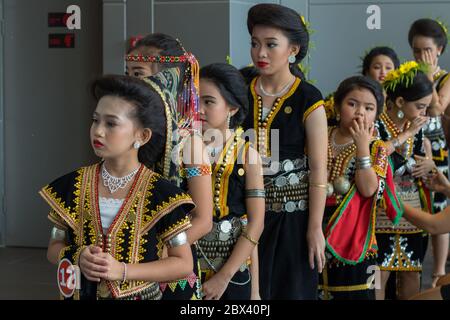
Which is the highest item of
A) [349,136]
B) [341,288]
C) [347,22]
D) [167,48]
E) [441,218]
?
[347,22]

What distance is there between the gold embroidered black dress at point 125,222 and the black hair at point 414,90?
2389mm

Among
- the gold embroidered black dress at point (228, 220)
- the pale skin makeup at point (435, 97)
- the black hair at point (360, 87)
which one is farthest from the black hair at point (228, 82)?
the pale skin makeup at point (435, 97)

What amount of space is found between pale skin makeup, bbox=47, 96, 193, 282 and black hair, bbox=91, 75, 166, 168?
0.06 ft

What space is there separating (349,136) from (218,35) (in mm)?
2273

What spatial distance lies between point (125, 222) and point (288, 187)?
114 centimetres

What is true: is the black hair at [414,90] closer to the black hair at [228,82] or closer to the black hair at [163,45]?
the black hair at [228,82]

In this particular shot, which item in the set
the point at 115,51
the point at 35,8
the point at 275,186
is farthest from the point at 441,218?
the point at 35,8

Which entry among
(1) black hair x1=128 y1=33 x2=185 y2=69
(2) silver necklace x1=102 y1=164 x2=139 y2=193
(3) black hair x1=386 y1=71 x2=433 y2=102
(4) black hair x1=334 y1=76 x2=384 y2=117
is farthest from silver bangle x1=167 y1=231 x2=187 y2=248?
(3) black hair x1=386 y1=71 x2=433 y2=102

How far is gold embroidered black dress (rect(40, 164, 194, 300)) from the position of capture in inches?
95.8

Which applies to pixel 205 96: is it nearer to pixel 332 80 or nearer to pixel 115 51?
pixel 115 51

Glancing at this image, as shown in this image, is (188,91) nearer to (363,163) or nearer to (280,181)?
(280,181)

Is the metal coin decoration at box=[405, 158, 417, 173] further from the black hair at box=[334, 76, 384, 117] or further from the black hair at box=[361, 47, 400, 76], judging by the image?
the black hair at box=[361, 47, 400, 76]

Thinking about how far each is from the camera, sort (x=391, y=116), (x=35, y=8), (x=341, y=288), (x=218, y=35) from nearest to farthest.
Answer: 1. (x=341, y=288)
2. (x=391, y=116)
3. (x=218, y=35)
4. (x=35, y=8)
